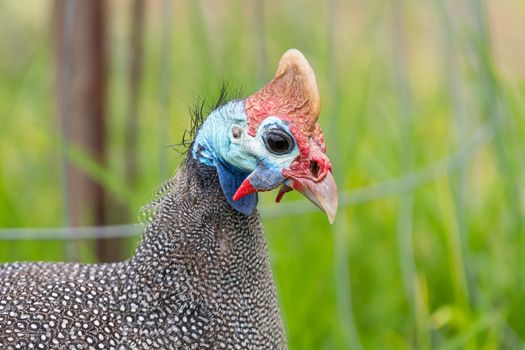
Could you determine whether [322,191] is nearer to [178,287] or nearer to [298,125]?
[298,125]

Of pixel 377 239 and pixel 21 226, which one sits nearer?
pixel 21 226

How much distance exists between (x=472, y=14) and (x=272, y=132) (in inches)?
53.1

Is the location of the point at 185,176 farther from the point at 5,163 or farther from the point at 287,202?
the point at 5,163

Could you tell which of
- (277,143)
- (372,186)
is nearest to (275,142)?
(277,143)

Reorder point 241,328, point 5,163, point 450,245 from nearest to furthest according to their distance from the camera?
point 241,328 < point 450,245 < point 5,163

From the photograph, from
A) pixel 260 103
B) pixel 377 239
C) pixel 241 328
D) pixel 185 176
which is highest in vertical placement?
pixel 260 103

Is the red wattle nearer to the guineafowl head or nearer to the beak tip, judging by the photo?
the guineafowl head

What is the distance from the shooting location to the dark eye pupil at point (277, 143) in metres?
1.84

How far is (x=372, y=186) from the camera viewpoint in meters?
3.09

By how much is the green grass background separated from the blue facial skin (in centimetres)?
61

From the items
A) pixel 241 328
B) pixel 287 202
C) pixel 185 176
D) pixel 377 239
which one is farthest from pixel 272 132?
pixel 377 239

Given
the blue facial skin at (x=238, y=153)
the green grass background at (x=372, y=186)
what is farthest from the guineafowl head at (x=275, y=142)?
the green grass background at (x=372, y=186)

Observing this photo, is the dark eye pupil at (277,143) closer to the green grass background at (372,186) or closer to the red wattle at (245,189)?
the red wattle at (245,189)

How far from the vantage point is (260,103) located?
6.18ft
